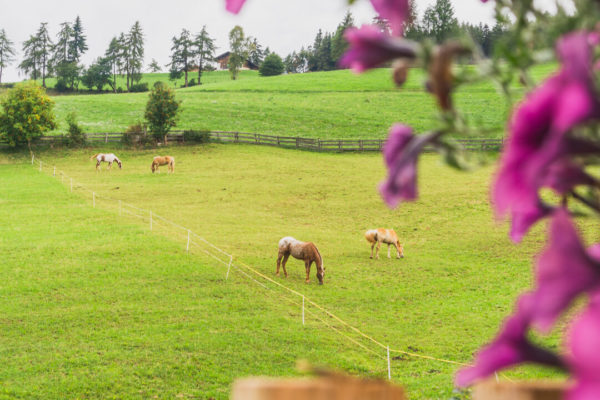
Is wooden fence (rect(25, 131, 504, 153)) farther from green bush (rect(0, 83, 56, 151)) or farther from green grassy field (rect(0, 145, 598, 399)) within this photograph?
green grassy field (rect(0, 145, 598, 399))

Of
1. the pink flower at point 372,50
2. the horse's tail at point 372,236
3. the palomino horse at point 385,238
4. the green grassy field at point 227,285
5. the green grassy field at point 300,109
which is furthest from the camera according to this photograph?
the green grassy field at point 300,109

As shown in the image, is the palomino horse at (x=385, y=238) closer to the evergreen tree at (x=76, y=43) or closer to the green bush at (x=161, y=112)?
the green bush at (x=161, y=112)

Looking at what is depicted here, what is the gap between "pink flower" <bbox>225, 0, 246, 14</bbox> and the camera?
0.96 m

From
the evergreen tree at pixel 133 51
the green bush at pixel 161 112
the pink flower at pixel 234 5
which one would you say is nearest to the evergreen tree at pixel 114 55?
the evergreen tree at pixel 133 51

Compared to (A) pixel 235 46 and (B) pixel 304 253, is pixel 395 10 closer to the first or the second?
(B) pixel 304 253

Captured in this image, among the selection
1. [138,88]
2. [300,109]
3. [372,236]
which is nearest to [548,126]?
[372,236]

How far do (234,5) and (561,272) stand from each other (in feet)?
2.26

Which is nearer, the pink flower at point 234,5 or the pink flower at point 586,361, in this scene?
the pink flower at point 586,361

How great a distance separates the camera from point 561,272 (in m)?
0.60

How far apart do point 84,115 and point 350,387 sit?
205ft

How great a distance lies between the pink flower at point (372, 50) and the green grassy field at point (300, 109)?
151ft

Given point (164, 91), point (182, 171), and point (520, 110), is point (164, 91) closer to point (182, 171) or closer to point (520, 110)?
point (182, 171)

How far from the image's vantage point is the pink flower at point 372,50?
0.76m

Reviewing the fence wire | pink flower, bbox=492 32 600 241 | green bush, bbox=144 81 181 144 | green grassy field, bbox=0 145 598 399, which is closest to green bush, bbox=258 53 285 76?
green bush, bbox=144 81 181 144
